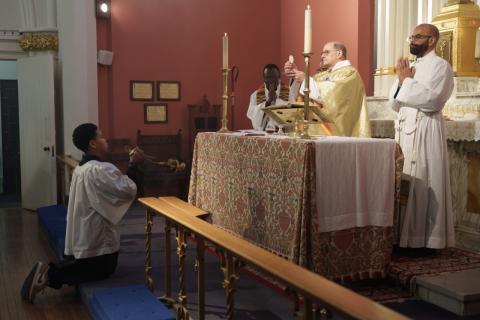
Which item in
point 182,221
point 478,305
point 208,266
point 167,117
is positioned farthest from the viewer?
point 167,117

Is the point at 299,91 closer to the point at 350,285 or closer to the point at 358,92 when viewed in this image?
the point at 358,92

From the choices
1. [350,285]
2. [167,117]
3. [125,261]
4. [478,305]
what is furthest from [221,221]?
[167,117]

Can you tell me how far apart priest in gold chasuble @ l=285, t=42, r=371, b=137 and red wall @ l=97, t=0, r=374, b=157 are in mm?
3231

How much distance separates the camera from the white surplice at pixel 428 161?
4746mm

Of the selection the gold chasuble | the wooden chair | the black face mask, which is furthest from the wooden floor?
the black face mask

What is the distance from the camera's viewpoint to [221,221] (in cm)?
519

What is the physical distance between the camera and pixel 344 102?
5.27 metres

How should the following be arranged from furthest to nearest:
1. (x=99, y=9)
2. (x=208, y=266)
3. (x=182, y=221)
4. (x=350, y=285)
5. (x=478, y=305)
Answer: (x=99, y=9), (x=208, y=266), (x=350, y=285), (x=478, y=305), (x=182, y=221)

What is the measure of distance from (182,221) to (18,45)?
741 centimetres

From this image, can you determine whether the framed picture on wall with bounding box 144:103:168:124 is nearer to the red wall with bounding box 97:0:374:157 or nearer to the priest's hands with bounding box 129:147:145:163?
the red wall with bounding box 97:0:374:157

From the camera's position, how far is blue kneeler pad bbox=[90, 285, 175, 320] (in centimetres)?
359

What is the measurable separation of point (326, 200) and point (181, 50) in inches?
254

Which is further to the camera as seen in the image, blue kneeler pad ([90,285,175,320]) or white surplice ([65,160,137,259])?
white surplice ([65,160,137,259])

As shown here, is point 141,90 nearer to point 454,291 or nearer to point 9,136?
point 9,136
